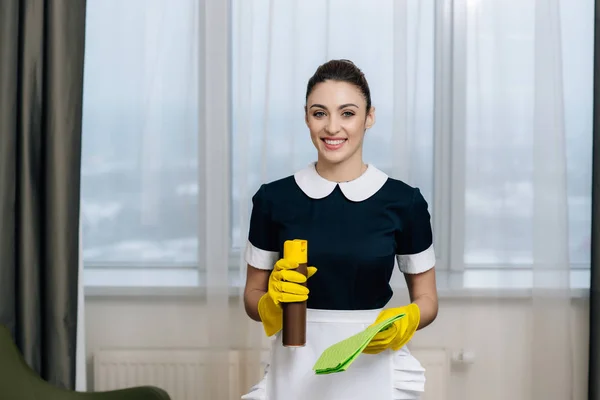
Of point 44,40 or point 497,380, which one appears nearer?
point 44,40

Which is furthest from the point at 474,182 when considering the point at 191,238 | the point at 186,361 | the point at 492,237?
the point at 186,361

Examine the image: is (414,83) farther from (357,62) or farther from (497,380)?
(497,380)

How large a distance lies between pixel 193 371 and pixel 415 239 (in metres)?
1.14

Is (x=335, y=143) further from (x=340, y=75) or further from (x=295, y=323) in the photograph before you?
(x=295, y=323)

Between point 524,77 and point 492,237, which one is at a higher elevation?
point 524,77

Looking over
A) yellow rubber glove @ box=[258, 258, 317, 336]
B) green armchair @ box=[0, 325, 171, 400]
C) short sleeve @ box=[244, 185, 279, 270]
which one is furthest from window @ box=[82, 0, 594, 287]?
yellow rubber glove @ box=[258, 258, 317, 336]

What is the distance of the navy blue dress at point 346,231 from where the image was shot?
166 cm

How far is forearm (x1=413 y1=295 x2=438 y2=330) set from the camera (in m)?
1.72

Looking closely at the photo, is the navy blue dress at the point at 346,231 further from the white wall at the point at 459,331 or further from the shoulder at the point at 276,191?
the white wall at the point at 459,331

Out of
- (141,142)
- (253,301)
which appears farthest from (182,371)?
(253,301)

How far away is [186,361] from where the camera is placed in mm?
2553

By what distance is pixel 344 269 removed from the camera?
165 cm

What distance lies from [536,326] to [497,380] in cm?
23

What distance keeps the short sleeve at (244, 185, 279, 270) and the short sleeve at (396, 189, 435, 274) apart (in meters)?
0.29
